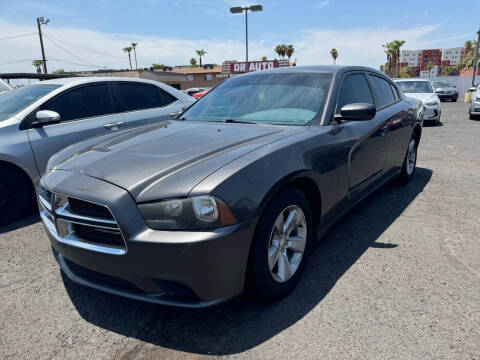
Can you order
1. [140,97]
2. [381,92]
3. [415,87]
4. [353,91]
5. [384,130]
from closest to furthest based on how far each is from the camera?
[353,91]
[384,130]
[381,92]
[140,97]
[415,87]

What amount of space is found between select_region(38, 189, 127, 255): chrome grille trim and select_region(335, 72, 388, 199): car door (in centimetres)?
192

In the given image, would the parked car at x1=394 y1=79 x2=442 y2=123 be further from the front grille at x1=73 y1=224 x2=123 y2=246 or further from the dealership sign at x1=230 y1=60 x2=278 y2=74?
the dealership sign at x1=230 y1=60 x2=278 y2=74

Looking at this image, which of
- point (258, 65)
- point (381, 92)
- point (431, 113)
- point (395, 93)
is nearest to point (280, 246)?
point (381, 92)

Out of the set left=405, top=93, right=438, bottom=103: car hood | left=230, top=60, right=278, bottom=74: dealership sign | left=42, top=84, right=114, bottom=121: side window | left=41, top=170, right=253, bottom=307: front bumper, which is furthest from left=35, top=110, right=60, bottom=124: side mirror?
left=230, top=60, right=278, bottom=74: dealership sign

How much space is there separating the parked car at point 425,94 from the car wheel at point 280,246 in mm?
9785

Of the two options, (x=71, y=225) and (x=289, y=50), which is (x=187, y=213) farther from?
(x=289, y=50)

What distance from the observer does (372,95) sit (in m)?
3.90

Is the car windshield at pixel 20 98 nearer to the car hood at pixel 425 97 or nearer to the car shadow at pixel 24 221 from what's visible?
the car shadow at pixel 24 221

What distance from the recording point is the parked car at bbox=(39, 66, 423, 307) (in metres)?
1.87

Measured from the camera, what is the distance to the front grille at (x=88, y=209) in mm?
1954

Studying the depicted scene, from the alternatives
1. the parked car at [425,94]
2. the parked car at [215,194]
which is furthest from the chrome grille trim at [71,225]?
the parked car at [425,94]

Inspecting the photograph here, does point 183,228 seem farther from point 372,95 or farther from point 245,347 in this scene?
point 372,95

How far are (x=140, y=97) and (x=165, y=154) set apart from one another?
3.23m

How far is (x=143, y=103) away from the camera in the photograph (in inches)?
206
